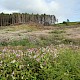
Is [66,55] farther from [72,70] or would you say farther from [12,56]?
[12,56]

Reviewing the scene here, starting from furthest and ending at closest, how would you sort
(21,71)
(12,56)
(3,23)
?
1. (3,23)
2. (12,56)
3. (21,71)

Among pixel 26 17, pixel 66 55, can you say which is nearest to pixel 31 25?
pixel 26 17

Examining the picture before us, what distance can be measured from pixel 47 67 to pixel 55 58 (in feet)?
Answer: 2.69

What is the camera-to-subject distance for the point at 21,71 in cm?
805

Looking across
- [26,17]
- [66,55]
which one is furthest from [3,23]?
[66,55]

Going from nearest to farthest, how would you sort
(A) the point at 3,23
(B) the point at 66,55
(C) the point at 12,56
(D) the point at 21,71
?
(D) the point at 21,71
(C) the point at 12,56
(B) the point at 66,55
(A) the point at 3,23

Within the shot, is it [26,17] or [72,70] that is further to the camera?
[26,17]

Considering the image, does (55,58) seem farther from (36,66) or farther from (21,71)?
(21,71)

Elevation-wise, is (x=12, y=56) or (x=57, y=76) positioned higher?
(x=12, y=56)

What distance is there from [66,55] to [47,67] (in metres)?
1.62

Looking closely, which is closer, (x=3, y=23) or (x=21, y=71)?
(x=21, y=71)

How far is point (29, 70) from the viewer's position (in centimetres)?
813

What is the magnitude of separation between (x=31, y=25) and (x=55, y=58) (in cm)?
3698

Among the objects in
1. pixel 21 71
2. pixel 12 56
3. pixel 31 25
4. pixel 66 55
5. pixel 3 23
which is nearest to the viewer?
pixel 21 71
